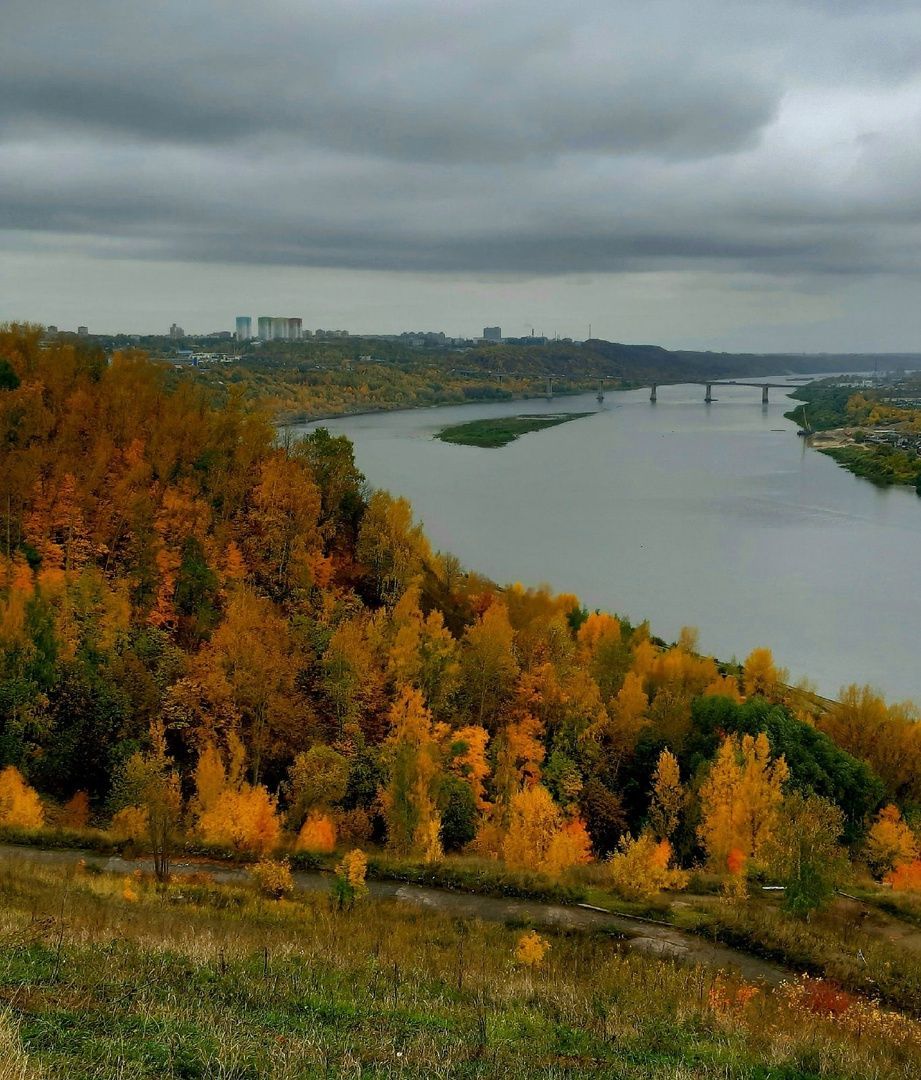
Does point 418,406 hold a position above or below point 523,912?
above

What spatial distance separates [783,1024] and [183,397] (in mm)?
22721

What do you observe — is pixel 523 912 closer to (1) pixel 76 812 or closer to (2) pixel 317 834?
(2) pixel 317 834

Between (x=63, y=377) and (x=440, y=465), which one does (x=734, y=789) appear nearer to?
(x=63, y=377)

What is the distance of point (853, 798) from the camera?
18.4 m

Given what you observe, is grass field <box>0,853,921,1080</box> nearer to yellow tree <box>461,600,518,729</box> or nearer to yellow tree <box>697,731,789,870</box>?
yellow tree <box>697,731,789,870</box>

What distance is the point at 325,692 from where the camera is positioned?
1847 cm

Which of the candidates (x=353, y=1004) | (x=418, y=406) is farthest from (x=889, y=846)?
(x=418, y=406)

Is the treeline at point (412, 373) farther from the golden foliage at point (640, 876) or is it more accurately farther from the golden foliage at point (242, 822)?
the golden foliage at point (640, 876)

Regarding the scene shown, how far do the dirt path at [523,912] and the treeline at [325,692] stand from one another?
2.86ft

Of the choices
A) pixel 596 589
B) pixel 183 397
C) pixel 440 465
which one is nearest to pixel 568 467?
pixel 440 465

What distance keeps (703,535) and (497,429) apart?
148 feet

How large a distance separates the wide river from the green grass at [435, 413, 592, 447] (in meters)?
2.01

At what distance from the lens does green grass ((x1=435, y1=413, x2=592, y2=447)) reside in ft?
253

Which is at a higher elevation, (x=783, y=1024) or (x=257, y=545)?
(x=257, y=545)
